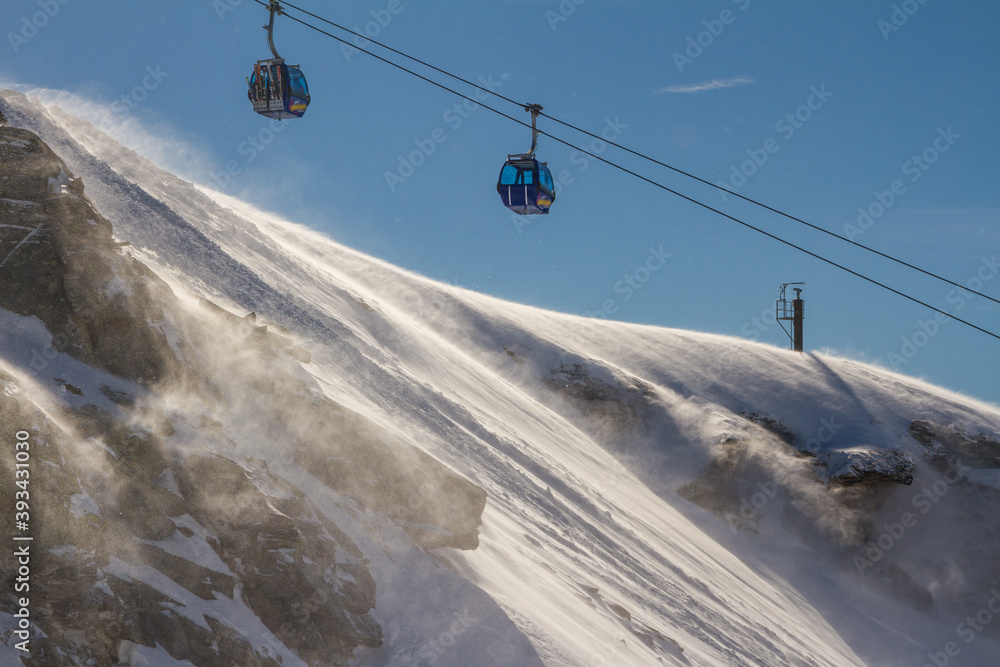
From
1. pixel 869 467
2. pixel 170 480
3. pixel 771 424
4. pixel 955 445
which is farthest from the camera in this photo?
pixel 771 424

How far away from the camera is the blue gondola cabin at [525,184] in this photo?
1889cm

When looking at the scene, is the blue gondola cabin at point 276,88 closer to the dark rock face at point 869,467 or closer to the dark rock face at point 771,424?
the dark rock face at point 771,424

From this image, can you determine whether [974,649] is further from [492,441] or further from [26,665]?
[26,665]

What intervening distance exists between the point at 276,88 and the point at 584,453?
17.2 metres

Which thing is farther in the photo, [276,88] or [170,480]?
[276,88]

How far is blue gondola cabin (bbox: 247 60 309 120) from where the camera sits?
Answer: 19234 millimetres

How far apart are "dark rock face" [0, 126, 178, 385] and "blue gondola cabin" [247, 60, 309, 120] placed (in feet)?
22.5

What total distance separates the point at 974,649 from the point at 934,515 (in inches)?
217

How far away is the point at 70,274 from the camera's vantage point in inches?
489

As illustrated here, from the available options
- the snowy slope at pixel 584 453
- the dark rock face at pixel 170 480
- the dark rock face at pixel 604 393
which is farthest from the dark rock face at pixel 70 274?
the dark rock face at pixel 604 393

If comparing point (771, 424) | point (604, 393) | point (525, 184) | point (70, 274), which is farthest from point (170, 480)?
point (771, 424)

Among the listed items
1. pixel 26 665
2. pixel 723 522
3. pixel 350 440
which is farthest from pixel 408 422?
pixel 723 522

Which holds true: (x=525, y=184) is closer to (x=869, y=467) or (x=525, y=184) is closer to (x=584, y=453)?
(x=584, y=453)

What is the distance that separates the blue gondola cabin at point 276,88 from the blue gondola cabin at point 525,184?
5.83 metres
